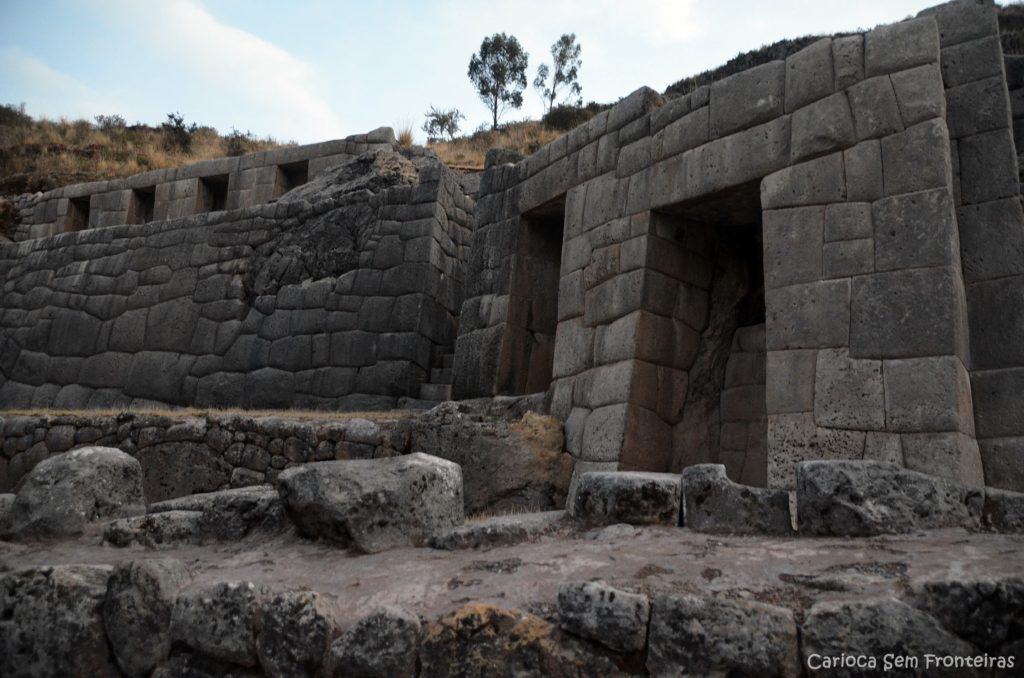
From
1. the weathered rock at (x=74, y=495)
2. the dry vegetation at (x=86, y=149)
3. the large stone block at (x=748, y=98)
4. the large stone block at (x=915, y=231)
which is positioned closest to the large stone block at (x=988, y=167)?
the large stone block at (x=915, y=231)

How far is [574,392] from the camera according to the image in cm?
727

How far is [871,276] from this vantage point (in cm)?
536

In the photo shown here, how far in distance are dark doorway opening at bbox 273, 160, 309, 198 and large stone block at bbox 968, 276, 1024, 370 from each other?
37.7 ft

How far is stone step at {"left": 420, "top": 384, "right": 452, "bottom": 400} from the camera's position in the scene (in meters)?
9.53

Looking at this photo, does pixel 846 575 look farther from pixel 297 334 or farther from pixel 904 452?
pixel 297 334

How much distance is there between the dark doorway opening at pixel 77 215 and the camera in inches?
639

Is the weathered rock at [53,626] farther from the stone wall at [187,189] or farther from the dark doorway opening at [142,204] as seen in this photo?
the dark doorway opening at [142,204]

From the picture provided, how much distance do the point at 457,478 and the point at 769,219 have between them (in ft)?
10.4

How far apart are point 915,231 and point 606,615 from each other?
12.3 ft

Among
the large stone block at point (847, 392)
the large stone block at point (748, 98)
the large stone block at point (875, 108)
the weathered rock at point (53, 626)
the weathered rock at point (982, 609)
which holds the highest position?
the large stone block at point (748, 98)

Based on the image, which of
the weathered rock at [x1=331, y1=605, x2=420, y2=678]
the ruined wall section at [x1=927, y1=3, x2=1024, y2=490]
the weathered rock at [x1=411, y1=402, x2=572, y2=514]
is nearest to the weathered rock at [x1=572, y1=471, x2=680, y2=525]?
the weathered rock at [x1=331, y1=605, x2=420, y2=678]

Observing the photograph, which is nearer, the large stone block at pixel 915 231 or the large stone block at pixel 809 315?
the large stone block at pixel 915 231

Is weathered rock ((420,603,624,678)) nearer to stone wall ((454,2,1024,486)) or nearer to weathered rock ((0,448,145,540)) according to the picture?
weathered rock ((0,448,145,540))

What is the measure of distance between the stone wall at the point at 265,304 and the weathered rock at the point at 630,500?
5.90 m
